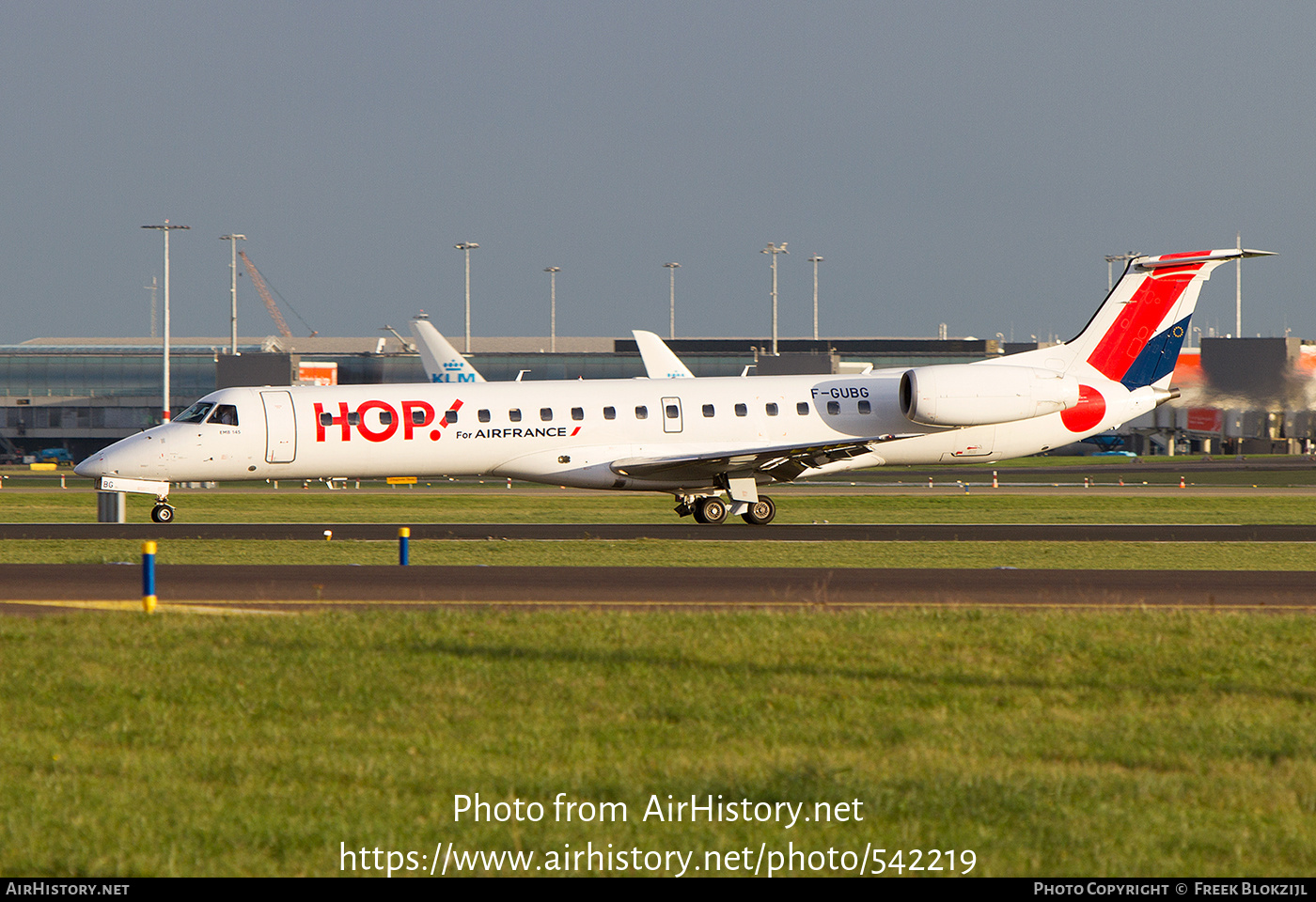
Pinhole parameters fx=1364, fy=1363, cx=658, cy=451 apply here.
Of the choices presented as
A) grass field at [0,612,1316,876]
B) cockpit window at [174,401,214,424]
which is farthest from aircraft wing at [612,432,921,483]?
grass field at [0,612,1316,876]

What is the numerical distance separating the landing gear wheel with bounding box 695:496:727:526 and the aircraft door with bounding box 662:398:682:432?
2052 millimetres

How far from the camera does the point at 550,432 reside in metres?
30.9

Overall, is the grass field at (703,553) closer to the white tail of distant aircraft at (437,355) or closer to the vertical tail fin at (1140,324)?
the vertical tail fin at (1140,324)

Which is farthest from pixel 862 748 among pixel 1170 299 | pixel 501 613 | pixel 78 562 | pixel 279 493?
pixel 279 493

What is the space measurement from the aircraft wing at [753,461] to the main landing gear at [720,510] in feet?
2.49

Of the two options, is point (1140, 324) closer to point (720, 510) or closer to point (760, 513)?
point (760, 513)

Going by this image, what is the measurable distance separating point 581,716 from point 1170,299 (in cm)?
2668

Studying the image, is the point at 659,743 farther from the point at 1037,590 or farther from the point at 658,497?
the point at 658,497

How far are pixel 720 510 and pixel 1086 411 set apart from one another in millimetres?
8972

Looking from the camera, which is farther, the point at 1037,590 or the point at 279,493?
the point at 279,493

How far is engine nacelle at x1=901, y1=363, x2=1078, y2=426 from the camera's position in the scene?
31078 millimetres

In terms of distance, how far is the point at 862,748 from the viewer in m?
8.99

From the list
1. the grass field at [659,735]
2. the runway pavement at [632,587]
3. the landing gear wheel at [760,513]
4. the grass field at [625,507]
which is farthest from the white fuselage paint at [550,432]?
the grass field at [659,735]

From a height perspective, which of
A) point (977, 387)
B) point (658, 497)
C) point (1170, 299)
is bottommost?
point (658, 497)
